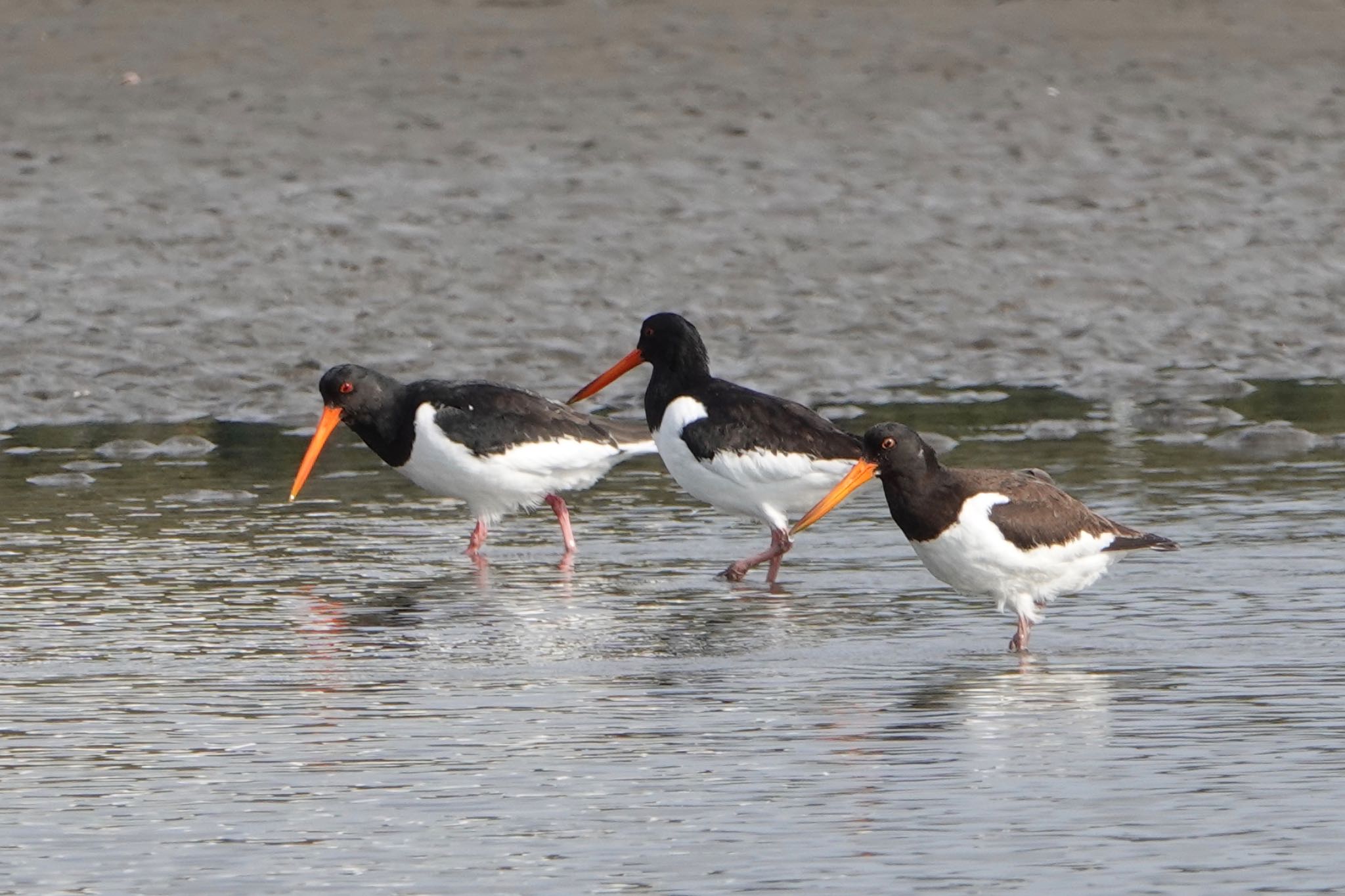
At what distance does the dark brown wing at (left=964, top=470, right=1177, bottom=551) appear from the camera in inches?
314

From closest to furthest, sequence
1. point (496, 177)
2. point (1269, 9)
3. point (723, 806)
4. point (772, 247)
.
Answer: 1. point (723, 806)
2. point (772, 247)
3. point (496, 177)
4. point (1269, 9)

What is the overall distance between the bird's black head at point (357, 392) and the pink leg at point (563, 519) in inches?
34.5

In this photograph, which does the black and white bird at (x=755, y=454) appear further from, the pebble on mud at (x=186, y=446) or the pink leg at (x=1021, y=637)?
the pebble on mud at (x=186, y=446)

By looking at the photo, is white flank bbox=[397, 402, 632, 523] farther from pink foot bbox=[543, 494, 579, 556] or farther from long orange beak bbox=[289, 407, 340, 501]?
long orange beak bbox=[289, 407, 340, 501]

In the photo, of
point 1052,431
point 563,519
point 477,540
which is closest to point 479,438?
point 477,540

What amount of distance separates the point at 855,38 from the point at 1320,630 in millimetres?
12410

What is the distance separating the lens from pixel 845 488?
8.55 meters

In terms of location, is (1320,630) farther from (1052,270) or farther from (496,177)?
(496,177)

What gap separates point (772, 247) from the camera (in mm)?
15734

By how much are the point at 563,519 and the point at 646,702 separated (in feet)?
10.0

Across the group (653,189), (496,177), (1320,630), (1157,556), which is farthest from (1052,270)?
(1320,630)

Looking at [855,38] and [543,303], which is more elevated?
[855,38]

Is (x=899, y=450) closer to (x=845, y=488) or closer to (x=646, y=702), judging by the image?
(x=845, y=488)

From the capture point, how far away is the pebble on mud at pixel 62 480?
10.9 m
